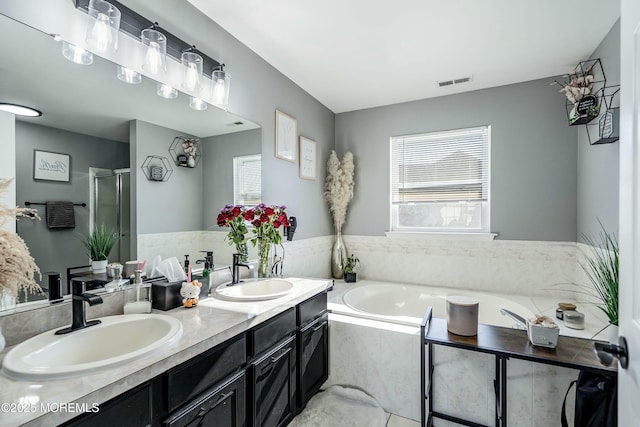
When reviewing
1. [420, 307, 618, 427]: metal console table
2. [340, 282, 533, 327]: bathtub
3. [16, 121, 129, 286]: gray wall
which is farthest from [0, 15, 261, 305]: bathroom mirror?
[340, 282, 533, 327]: bathtub

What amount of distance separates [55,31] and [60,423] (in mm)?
1442

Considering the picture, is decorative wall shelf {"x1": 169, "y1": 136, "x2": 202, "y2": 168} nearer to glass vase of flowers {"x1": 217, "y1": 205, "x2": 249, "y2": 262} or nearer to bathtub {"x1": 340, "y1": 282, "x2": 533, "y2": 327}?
glass vase of flowers {"x1": 217, "y1": 205, "x2": 249, "y2": 262}

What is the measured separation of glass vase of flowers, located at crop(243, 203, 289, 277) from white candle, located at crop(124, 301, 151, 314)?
0.83 metres

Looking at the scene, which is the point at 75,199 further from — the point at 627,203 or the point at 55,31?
the point at 627,203

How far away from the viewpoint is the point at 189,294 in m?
1.57

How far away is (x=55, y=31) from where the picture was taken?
4.11ft

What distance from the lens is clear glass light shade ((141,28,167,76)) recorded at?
61.4 inches

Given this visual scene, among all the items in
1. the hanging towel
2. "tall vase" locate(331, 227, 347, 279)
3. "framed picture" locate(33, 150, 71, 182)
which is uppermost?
"framed picture" locate(33, 150, 71, 182)

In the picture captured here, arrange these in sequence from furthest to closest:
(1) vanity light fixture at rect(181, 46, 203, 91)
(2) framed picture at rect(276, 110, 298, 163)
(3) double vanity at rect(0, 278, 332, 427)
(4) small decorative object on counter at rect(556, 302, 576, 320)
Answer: (2) framed picture at rect(276, 110, 298, 163), (4) small decorative object on counter at rect(556, 302, 576, 320), (1) vanity light fixture at rect(181, 46, 203, 91), (3) double vanity at rect(0, 278, 332, 427)

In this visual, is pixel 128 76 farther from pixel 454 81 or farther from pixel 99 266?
pixel 454 81

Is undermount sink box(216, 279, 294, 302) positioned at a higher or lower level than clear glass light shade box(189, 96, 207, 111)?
lower

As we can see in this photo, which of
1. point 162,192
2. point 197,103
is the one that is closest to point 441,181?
point 197,103

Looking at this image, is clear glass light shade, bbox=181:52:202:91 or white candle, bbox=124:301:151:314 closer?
white candle, bbox=124:301:151:314

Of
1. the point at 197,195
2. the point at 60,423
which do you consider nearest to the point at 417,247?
the point at 197,195
